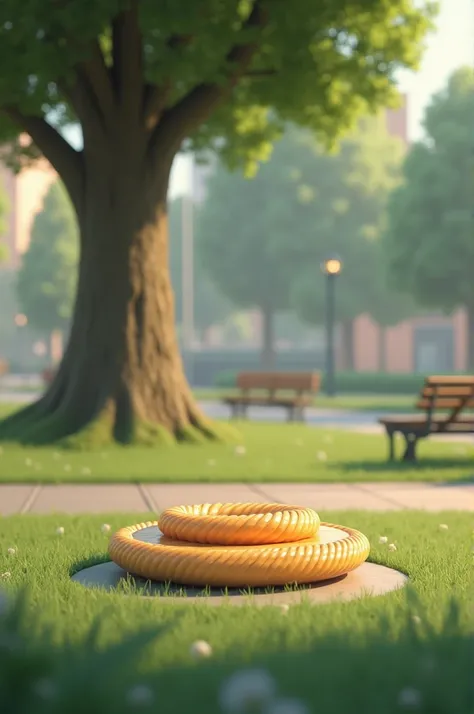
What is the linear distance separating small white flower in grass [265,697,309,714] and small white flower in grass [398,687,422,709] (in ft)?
1.03

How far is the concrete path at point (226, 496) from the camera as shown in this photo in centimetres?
916

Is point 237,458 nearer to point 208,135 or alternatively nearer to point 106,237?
point 106,237

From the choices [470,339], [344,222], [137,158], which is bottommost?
[470,339]

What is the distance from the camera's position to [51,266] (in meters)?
63.2

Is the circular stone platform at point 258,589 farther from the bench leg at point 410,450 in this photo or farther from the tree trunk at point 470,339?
the tree trunk at point 470,339

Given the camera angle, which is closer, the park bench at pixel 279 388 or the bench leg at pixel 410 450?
the bench leg at pixel 410 450

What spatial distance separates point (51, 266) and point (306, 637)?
60587 mm

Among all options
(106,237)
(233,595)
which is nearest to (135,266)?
(106,237)

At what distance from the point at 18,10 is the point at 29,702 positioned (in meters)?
11.9

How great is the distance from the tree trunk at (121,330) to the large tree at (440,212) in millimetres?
22168

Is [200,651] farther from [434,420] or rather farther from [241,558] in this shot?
[434,420]

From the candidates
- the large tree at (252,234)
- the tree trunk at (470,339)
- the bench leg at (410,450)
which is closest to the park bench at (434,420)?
the bench leg at (410,450)

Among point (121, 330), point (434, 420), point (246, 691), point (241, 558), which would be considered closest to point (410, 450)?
point (434, 420)

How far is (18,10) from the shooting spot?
13242mm
